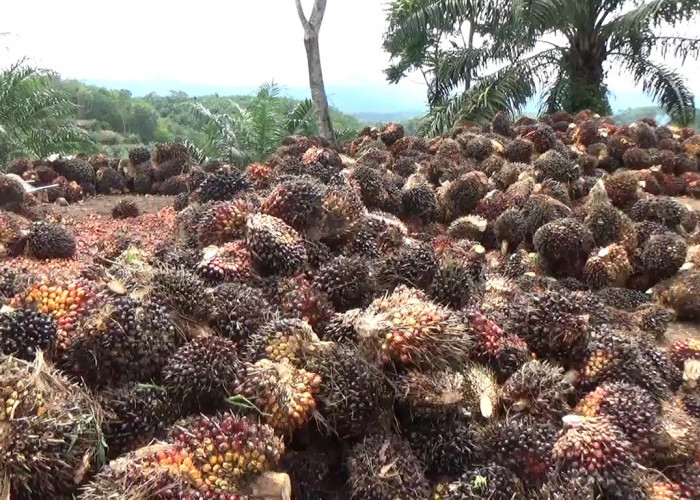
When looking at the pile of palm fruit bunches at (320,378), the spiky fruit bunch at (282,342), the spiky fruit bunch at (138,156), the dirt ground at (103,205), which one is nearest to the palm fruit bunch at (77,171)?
the dirt ground at (103,205)

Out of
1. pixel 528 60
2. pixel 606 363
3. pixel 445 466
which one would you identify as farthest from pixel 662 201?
pixel 528 60

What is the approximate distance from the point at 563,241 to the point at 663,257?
0.67 metres

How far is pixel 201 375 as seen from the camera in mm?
1511

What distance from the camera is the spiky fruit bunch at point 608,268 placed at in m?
3.72

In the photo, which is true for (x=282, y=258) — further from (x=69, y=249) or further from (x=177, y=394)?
(x=69, y=249)

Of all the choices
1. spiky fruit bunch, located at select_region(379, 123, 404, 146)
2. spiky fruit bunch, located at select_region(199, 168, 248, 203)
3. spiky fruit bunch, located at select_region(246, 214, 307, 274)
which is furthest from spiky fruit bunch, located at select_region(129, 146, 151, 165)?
spiky fruit bunch, located at select_region(246, 214, 307, 274)

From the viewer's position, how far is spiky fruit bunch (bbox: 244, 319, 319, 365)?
163cm

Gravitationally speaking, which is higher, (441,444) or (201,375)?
(201,375)

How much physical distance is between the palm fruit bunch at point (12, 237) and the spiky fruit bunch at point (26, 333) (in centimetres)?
222

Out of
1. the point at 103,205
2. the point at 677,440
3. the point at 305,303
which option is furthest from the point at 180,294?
the point at 103,205

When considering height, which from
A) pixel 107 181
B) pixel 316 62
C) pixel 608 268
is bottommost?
pixel 107 181

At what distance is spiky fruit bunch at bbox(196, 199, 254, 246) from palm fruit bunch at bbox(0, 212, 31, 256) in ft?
5.85

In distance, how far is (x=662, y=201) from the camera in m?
4.53

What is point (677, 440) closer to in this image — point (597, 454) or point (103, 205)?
point (597, 454)
